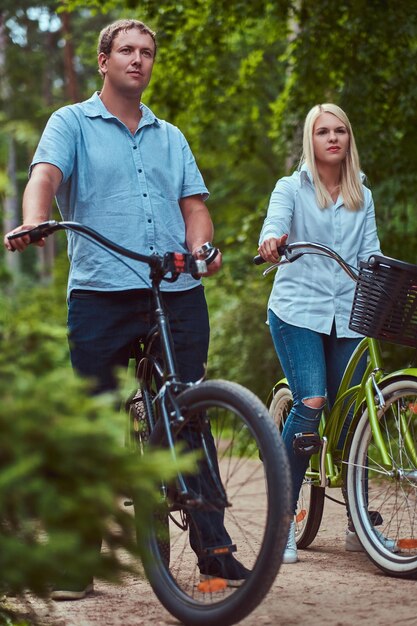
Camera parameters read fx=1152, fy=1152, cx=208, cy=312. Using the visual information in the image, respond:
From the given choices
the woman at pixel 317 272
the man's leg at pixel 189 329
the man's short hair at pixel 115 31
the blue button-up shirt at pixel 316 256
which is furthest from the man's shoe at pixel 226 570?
the man's short hair at pixel 115 31

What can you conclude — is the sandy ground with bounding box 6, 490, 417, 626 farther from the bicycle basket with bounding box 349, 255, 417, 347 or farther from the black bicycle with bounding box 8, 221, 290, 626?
the bicycle basket with bounding box 349, 255, 417, 347

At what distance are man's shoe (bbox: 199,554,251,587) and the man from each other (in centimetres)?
87

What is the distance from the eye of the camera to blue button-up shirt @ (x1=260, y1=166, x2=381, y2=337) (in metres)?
5.25

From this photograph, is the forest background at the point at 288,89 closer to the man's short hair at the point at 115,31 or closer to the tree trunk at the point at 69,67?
the man's short hair at the point at 115,31

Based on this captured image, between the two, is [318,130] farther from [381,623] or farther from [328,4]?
[328,4]

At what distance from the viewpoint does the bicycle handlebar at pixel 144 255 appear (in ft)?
13.0

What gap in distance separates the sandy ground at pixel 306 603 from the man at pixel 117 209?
0.87 m

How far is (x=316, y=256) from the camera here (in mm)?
5348

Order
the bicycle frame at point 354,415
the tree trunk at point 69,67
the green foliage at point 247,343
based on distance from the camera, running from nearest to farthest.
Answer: the bicycle frame at point 354,415
the green foliage at point 247,343
the tree trunk at point 69,67

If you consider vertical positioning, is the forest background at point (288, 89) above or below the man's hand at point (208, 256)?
above

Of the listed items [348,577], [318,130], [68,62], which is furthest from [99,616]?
[68,62]

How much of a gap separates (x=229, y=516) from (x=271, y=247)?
115cm

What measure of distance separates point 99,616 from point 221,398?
3.22ft

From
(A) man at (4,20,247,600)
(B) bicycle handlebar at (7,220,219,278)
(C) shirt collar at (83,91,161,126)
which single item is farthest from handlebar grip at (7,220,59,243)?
(C) shirt collar at (83,91,161,126)
